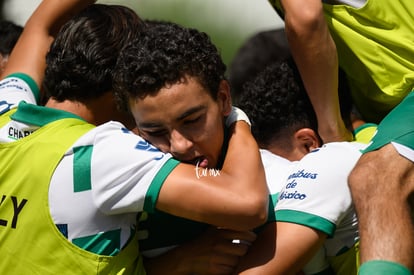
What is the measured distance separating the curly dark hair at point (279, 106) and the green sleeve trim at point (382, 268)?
837 millimetres

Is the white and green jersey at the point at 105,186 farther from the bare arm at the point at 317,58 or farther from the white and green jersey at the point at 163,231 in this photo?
the bare arm at the point at 317,58

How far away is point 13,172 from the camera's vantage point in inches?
141

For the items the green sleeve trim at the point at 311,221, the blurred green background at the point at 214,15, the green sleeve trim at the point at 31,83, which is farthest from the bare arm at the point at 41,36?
the blurred green background at the point at 214,15

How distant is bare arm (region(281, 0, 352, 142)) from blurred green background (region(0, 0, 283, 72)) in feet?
20.5

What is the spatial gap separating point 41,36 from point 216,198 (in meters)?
1.67

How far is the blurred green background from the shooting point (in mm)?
10492

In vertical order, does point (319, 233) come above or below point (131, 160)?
below

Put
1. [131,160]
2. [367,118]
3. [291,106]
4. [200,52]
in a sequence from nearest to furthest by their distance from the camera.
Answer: [131,160], [200,52], [291,106], [367,118]

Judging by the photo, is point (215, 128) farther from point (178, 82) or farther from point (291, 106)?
point (291, 106)

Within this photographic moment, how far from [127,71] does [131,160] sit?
1.23 ft

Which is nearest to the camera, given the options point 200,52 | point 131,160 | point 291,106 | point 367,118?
point 131,160

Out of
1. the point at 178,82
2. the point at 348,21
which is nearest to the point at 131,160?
the point at 178,82

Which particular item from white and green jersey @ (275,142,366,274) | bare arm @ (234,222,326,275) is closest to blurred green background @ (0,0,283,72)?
white and green jersey @ (275,142,366,274)

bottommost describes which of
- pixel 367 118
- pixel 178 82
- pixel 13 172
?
pixel 367 118
